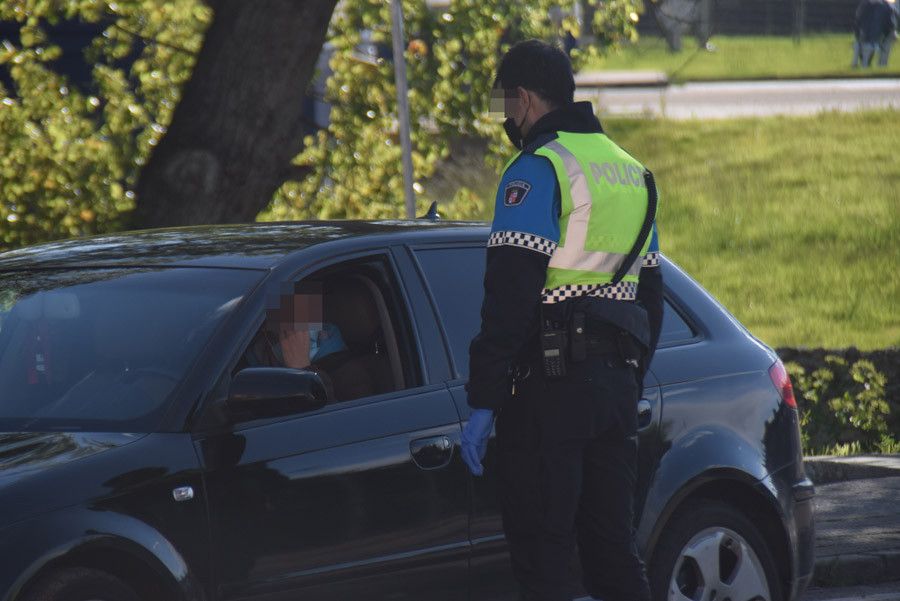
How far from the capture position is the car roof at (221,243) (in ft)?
16.1

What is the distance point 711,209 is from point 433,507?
16289 millimetres

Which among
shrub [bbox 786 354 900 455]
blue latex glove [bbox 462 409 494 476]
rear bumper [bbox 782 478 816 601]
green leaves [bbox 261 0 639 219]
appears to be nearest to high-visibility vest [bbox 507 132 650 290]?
blue latex glove [bbox 462 409 494 476]

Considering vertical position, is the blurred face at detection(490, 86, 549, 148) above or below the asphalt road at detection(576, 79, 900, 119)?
above

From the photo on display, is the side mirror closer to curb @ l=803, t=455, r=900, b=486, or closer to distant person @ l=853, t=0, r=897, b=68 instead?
curb @ l=803, t=455, r=900, b=486

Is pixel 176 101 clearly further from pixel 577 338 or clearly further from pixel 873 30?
pixel 873 30

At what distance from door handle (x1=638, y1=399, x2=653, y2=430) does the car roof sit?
2.52 feet

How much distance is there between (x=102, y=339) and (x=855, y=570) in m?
3.92

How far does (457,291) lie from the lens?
202 inches

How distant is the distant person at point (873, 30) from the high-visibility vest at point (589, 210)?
1969cm

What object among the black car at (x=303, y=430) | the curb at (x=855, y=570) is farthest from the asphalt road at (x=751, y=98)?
the black car at (x=303, y=430)

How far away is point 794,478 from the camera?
18.7 feet

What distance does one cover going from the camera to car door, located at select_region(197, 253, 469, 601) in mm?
4289

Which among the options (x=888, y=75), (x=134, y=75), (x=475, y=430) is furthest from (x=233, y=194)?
(x=888, y=75)

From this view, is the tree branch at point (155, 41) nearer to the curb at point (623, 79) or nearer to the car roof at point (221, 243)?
the car roof at point (221, 243)
